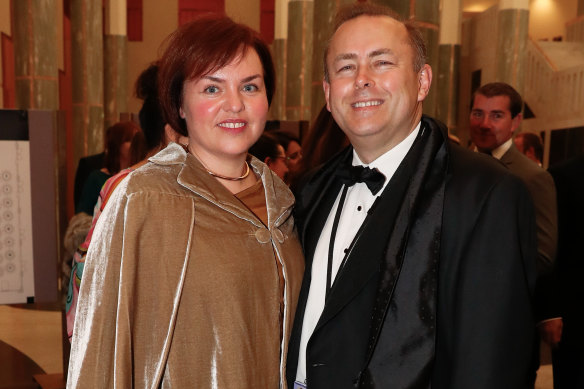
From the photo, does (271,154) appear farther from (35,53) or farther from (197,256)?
(35,53)

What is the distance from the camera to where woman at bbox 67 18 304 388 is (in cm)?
181

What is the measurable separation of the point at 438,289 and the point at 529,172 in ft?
6.79

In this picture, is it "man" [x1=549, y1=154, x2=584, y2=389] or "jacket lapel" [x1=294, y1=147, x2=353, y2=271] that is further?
"man" [x1=549, y1=154, x2=584, y2=389]

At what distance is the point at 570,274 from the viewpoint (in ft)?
8.39

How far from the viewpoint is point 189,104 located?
6.86 feet

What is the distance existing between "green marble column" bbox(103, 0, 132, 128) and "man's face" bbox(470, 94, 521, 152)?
11.6 metres

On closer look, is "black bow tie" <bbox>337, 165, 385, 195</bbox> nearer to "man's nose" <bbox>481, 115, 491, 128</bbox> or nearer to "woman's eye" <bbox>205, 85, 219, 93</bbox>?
"woman's eye" <bbox>205, 85, 219, 93</bbox>

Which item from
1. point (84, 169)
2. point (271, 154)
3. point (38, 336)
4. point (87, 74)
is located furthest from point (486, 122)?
point (87, 74)

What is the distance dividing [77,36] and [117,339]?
12.1 meters

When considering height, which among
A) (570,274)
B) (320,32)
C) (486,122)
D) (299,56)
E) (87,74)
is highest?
(299,56)

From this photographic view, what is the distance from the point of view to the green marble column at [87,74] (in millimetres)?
12461

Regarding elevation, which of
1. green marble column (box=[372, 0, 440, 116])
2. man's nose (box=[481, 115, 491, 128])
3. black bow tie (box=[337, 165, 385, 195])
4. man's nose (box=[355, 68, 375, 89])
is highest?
green marble column (box=[372, 0, 440, 116])

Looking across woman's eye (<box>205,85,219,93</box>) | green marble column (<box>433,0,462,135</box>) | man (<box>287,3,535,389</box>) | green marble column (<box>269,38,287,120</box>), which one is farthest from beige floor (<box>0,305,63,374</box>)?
green marble column (<box>269,38,287,120</box>)

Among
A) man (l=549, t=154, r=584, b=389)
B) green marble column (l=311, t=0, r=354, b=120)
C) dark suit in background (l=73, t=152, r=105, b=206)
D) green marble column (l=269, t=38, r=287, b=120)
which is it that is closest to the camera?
man (l=549, t=154, r=584, b=389)
